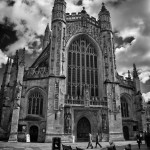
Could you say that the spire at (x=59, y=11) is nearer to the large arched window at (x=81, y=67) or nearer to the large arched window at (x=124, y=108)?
the large arched window at (x=81, y=67)

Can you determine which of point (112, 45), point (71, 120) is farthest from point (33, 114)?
point (112, 45)

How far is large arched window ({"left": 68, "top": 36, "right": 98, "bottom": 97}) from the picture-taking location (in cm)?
2930

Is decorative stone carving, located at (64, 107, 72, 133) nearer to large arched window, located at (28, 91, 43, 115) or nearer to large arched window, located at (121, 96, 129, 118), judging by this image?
large arched window, located at (28, 91, 43, 115)

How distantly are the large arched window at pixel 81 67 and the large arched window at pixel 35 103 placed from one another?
16.3 ft

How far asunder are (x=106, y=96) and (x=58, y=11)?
1752cm

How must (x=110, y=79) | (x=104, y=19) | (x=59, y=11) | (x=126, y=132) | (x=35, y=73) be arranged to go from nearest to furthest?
(x=35, y=73), (x=126, y=132), (x=110, y=79), (x=59, y=11), (x=104, y=19)

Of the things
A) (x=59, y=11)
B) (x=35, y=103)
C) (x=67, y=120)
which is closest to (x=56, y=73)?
(x=35, y=103)

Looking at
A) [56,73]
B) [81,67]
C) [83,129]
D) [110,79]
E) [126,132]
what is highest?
[81,67]

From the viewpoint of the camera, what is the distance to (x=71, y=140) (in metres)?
24.6

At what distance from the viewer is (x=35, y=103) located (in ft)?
88.4

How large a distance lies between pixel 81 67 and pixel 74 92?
15.6 ft

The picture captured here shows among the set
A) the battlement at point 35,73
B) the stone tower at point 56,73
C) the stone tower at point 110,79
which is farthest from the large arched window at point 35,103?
the stone tower at point 110,79

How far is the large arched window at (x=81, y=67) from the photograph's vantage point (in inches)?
1153

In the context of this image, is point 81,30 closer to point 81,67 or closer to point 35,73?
point 81,67
